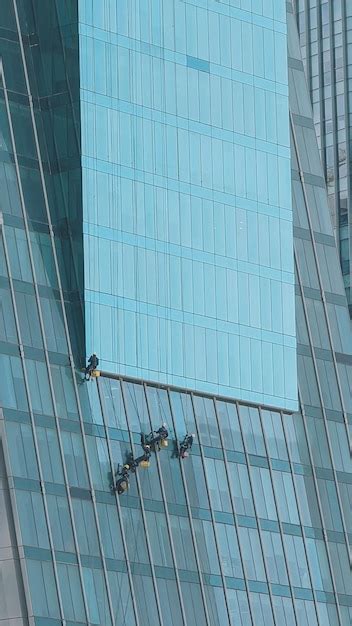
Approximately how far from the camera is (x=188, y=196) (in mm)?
127125

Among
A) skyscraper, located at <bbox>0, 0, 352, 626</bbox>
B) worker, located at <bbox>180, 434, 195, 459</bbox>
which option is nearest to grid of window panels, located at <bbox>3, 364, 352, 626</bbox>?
skyscraper, located at <bbox>0, 0, 352, 626</bbox>

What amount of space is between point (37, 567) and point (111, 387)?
472 inches

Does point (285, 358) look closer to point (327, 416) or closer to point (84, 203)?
point (327, 416)

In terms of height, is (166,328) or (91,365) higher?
(166,328)

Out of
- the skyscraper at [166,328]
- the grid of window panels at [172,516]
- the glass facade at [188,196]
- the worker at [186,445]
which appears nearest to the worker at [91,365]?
the skyscraper at [166,328]

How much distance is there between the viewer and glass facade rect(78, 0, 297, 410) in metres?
123

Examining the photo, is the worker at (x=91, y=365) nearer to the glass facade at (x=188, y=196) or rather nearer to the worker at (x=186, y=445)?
the glass facade at (x=188, y=196)

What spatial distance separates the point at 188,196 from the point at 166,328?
25.7 ft

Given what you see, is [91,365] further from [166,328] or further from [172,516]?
[172,516]

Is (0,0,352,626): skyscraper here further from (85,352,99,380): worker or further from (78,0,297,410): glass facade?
(85,352,99,380): worker

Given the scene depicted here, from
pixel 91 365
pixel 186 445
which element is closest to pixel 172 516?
pixel 186 445

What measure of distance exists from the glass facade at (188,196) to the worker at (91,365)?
4.80 ft

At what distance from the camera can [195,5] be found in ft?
429

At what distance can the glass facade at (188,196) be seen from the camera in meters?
123
